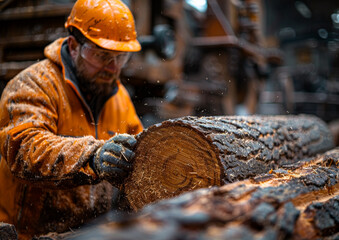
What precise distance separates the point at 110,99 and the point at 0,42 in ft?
7.24

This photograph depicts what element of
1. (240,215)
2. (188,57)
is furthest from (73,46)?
(188,57)

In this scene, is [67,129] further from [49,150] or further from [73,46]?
[73,46]

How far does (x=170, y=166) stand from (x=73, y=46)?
111 centimetres

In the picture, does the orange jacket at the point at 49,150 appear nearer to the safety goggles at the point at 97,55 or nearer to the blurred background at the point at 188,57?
the safety goggles at the point at 97,55

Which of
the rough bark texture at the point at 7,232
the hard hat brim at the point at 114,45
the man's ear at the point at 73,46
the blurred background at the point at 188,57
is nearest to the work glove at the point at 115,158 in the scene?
the rough bark texture at the point at 7,232

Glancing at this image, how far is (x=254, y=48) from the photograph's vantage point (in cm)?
729

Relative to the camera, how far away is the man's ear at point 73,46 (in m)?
2.28

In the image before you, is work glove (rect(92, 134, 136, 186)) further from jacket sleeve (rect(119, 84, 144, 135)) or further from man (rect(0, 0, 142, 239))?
jacket sleeve (rect(119, 84, 144, 135))

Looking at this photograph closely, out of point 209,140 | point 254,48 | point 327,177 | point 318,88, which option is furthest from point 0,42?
point 318,88

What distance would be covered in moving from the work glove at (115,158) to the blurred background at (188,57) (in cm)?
236

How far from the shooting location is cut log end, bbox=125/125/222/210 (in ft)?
5.47

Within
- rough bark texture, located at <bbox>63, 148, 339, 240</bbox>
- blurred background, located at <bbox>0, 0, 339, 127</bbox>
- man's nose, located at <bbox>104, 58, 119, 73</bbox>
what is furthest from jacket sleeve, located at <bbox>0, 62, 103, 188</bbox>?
blurred background, located at <bbox>0, 0, 339, 127</bbox>

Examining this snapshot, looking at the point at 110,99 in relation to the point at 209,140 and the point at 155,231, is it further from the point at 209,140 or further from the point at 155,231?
the point at 155,231

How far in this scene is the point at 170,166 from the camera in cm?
176
